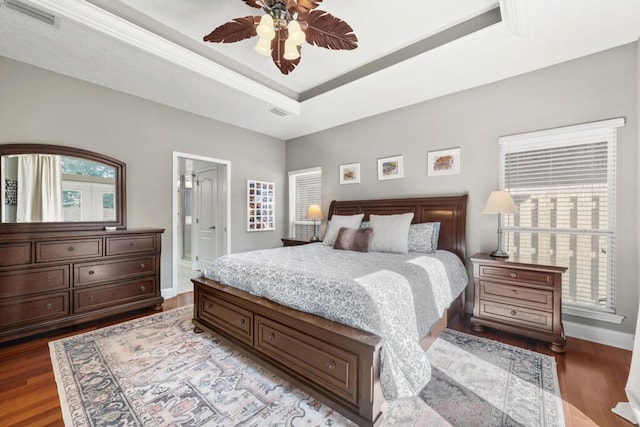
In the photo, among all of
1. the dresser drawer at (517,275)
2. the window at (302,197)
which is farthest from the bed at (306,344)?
the window at (302,197)

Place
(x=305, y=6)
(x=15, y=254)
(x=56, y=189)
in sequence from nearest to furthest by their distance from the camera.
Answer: (x=305, y=6)
(x=15, y=254)
(x=56, y=189)

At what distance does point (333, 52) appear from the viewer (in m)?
3.02

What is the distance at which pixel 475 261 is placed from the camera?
109 inches

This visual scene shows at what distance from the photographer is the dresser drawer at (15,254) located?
2406 mm

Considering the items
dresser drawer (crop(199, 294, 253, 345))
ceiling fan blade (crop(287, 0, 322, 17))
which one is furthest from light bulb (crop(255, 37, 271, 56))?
dresser drawer (crop(199, 294, 253, 345))

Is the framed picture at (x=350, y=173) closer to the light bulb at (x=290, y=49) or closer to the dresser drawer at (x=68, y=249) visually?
the light bulb at (x=290, y=49)

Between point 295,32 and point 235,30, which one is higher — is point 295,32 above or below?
below

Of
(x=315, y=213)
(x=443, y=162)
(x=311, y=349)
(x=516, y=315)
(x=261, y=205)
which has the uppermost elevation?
(x=443, y=162)

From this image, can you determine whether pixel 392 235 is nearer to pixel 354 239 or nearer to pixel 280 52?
pixel 354 239

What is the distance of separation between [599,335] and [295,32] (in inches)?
148

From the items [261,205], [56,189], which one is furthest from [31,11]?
[261,205]

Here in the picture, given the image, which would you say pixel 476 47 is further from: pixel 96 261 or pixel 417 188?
pixel 96 261

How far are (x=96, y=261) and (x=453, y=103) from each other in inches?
180

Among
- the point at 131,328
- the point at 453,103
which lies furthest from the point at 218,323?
the point at 453,103
